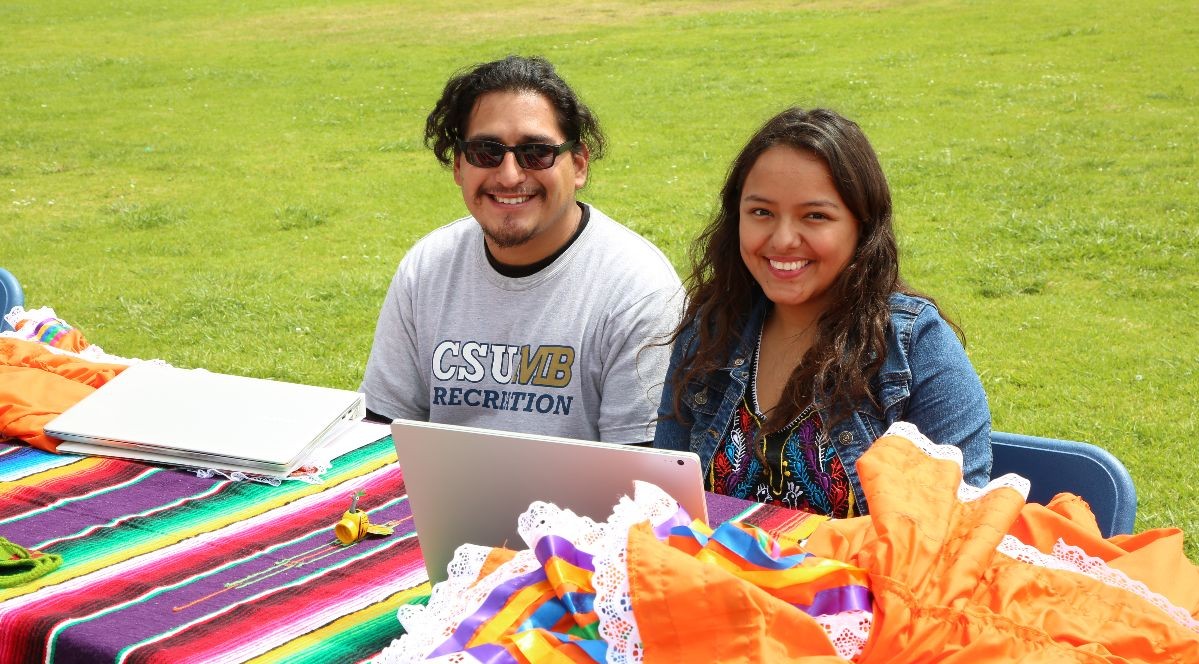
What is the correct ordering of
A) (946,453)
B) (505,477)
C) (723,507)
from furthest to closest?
1. (723,507)
2. (946,453)
3. (505,477)

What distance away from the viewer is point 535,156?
3.13m

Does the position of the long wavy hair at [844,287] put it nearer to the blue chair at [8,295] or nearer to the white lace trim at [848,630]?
the white lace trim at [848,630]

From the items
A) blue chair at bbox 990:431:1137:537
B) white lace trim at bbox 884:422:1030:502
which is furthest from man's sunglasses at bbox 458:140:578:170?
white lace trim at bbox 884:422:1030:502

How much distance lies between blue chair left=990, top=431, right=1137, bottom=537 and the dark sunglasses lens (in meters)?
1.26

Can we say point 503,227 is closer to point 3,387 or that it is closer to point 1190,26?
point 3,387

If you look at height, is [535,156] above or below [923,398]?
above

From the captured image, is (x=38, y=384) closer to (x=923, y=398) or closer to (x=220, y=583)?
(x=220, y=583)

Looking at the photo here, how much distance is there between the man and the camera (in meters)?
3.06

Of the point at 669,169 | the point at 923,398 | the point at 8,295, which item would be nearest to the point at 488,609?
the point at 923,398

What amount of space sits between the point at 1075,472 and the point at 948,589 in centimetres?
96

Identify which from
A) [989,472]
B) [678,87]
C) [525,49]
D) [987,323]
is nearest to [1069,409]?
[987,323]

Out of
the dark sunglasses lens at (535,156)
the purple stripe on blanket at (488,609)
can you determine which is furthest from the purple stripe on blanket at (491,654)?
the dark sunglasses lens at (535,156)

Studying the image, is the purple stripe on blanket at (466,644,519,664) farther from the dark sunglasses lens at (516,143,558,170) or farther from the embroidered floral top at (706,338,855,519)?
the dark sunglasses lens at (516,143,558,170)

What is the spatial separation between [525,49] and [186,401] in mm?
14126
